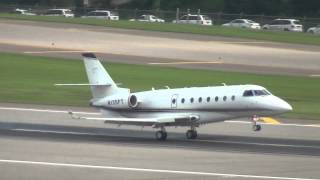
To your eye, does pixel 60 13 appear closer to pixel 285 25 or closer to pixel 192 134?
pixel 285 25

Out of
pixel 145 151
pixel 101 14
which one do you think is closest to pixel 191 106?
pixel 145 151

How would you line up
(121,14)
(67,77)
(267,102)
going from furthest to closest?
1. (121,14)
2. (67,77)
3. (267,102)

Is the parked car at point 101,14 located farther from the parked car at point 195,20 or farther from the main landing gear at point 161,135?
the main landing gear at point 161,135

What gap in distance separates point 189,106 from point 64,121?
6.06m

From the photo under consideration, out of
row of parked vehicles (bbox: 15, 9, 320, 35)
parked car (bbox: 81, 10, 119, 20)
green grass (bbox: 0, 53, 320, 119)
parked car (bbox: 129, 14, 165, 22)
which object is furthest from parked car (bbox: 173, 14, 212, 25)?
green grass (bbox: 0, 53, 320, 119)

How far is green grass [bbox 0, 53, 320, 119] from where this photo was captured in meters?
42.0

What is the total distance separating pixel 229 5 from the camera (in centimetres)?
12744

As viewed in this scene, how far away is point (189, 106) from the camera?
95.9 feet

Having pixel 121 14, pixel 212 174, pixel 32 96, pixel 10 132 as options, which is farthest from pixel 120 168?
pixel 121 14

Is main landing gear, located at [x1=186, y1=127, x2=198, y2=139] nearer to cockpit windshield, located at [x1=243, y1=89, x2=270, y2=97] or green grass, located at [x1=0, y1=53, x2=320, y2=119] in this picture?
cockpit windshield, located at [x1=243, y1=89, x2=270, y2=97]

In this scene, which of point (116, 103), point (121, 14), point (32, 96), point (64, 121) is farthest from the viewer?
point (121, 14)

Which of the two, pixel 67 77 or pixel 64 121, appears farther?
pixel 67 77

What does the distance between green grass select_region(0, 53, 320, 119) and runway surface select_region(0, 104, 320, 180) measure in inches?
257

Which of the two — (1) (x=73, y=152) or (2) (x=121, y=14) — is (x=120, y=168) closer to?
(1) (x=73, y=152)
